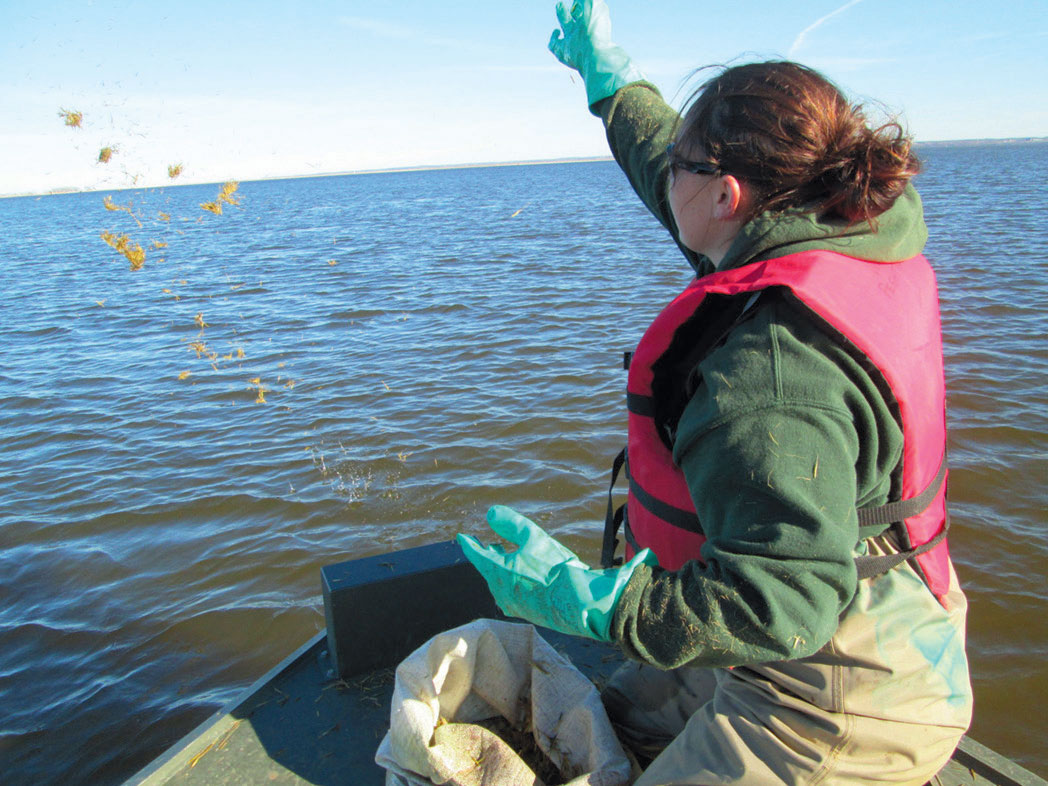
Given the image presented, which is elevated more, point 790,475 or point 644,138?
point 644,138

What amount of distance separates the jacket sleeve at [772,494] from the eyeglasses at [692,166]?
14.3 inches

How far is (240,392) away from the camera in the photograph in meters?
9.79

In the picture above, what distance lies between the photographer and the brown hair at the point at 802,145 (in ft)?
5.18

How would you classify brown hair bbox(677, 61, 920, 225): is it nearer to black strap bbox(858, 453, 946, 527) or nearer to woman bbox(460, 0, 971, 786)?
woman bbox(460, 0, 971, 786)

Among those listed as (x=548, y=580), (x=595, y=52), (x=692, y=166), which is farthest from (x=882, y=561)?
(x=595, y=52)

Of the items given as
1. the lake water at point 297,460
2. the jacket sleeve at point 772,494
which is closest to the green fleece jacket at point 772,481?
the jacket sleeve at point 772,494

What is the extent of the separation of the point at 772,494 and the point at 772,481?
29mm

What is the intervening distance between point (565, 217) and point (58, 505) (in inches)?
1083

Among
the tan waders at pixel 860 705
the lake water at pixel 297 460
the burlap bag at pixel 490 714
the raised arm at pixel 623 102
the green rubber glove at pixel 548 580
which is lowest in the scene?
the lake water at pixel 297 460

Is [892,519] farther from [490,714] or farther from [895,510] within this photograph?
[490,714]

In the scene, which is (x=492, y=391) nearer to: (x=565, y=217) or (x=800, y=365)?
(x=800, y=365)

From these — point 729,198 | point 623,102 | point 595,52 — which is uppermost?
point 595,52

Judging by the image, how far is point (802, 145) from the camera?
1572mm

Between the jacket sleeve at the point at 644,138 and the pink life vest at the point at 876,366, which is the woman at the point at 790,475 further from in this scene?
the jacket sleeve at the point at 644,138
